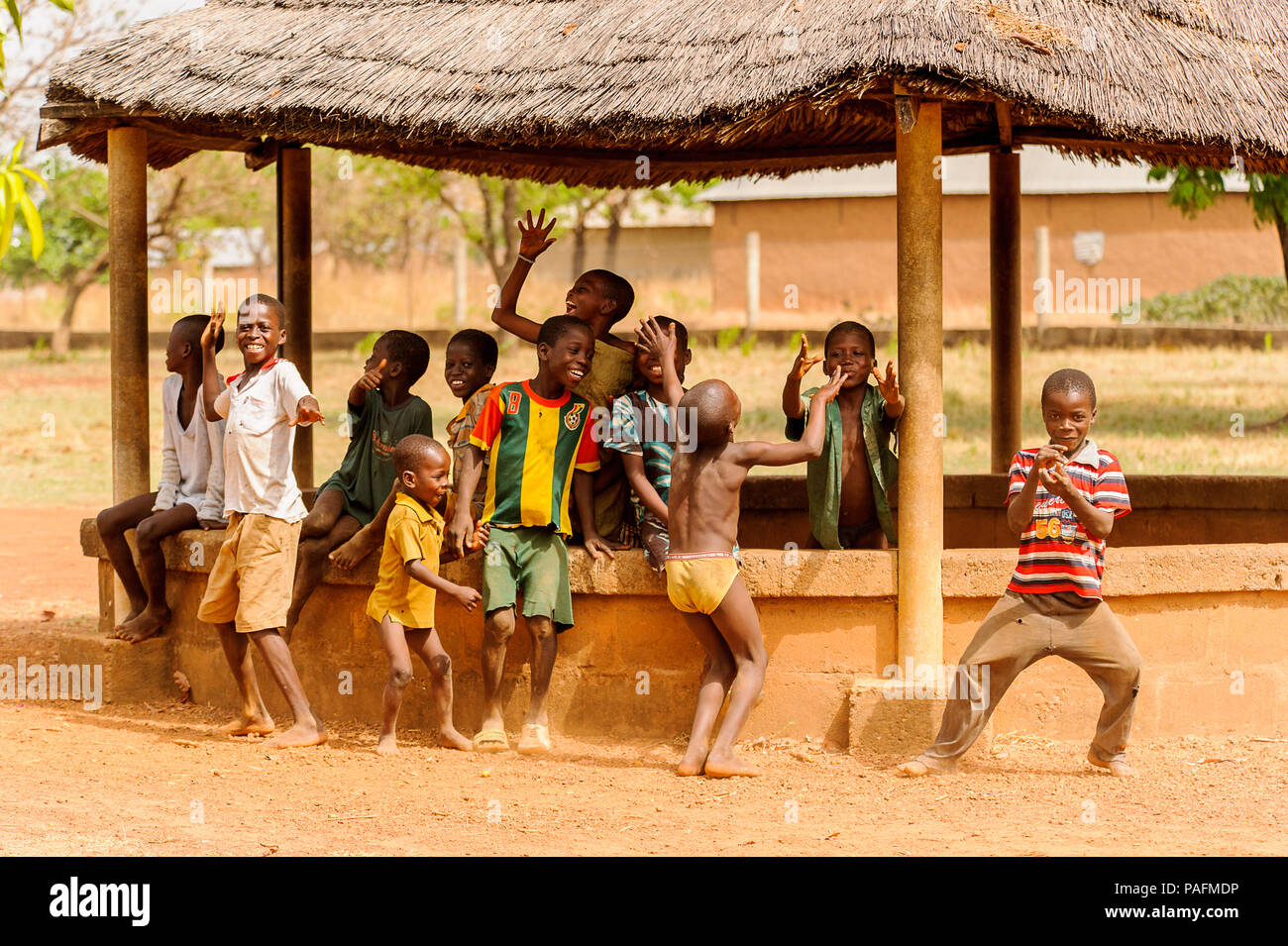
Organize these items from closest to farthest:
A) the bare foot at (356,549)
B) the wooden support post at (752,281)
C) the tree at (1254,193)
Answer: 1. the bare foot at (356,549)
2. the tree at (1254,193)
3. the wooden support post at (752,281)

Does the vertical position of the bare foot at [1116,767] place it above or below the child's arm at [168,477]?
below

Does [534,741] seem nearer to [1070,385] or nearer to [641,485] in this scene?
[641,485]

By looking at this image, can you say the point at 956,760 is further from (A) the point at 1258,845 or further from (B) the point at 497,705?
(B) the point at 497,705

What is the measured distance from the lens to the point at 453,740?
607 centimetres

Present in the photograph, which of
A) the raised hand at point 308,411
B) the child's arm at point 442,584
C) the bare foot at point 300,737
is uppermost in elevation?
the raised hand at point 308,411

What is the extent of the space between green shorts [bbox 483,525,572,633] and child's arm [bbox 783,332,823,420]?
3.39ft

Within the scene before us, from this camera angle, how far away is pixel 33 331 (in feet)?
80.0

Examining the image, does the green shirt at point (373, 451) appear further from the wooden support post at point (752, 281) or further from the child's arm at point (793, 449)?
the wooden support post at point (752, 281)

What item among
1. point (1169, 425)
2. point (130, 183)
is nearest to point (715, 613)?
point (130, 183)

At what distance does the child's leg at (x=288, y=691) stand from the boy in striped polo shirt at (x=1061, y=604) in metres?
2.30

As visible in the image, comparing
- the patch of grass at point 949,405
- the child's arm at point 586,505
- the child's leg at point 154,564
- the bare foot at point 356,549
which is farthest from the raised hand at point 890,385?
the patch of grass at point 949,405

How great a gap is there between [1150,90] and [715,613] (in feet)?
8.34

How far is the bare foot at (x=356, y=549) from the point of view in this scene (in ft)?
20.4

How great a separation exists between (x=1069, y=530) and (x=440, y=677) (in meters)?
2.44
